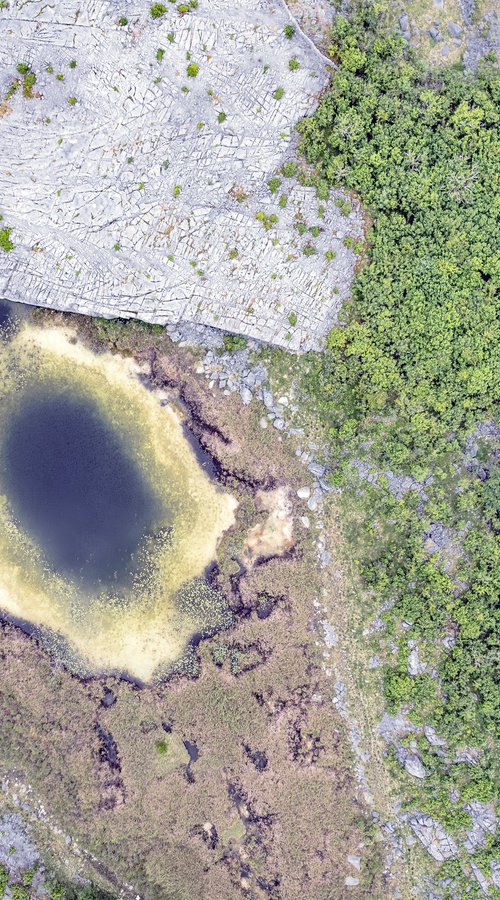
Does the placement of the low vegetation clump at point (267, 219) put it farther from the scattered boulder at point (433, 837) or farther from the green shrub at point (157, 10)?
the scattered boulder at point (433, 837)

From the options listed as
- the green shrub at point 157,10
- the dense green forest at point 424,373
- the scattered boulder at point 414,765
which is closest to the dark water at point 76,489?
the dense green forest at point 424,373

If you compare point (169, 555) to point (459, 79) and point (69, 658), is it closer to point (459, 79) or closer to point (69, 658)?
point (69, 658)

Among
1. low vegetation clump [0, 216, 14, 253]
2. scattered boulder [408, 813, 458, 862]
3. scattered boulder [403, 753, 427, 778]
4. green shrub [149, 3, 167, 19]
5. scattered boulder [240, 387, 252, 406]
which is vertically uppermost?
green shrub [149, 3, 167, 19]

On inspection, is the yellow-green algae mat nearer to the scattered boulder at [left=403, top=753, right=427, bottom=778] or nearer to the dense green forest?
the dense green forest

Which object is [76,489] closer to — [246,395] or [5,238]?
[246,395]

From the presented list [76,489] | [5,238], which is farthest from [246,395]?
[5,238]

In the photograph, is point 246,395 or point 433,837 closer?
point 433,837

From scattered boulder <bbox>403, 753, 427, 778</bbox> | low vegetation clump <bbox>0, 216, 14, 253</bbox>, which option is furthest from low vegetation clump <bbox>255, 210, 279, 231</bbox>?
scattered boulder <bbox>403, 753, 427, 778</bbox>
